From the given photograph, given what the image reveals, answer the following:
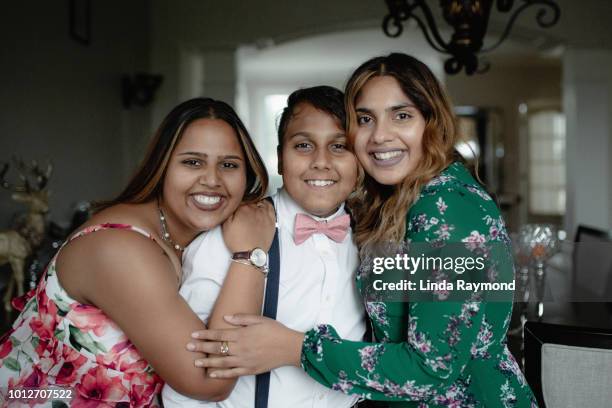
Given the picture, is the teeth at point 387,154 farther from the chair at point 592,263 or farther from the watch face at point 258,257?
the chair at point 592,263

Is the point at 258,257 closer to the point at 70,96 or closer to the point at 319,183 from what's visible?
the point at 319,183

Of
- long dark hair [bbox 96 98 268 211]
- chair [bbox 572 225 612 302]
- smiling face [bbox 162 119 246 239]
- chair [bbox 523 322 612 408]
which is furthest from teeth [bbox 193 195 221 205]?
chair [bbox 572 225 612 302]

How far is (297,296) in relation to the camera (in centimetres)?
125

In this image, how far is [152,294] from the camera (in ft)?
3.77

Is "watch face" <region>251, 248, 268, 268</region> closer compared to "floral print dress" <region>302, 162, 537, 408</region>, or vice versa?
"floral print dress" <region>302, 162, 537, 408</region>

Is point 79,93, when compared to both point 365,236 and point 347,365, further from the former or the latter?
point 347,365

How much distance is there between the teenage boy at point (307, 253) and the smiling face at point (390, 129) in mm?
75

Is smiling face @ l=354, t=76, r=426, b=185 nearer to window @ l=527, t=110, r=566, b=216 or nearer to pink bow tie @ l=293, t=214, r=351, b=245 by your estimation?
pink bow tie @ l=293, t=214, r=351, b=245

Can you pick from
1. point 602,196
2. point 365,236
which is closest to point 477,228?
point 365,236

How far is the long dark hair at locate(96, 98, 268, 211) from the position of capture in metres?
1.31

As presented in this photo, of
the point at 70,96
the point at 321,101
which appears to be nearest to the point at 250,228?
the point at 321,101

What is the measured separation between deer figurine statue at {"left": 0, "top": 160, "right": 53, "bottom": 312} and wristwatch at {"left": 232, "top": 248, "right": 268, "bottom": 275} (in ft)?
3.95

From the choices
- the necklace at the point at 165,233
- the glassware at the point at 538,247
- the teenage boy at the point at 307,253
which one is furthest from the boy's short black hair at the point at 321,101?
the glassware at the point at 538,247

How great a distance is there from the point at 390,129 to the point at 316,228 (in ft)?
0.93
